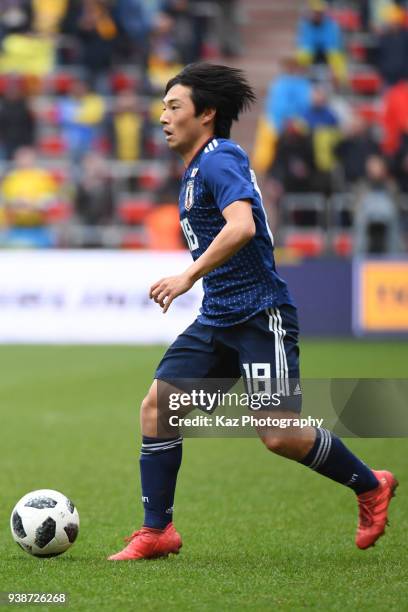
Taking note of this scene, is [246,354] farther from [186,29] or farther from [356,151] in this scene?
[186,29]

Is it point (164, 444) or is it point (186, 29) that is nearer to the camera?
point (164, 444)

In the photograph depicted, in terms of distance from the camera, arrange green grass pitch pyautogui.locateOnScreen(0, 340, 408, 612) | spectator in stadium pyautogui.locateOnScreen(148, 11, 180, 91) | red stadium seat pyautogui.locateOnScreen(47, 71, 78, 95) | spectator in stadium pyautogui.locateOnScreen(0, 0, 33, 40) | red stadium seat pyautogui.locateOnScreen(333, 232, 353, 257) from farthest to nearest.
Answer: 1. red stadium seat pyautogui.locateOnScreen(47, 71, 78, 95)
2. spectator in stadium pyautogui.locateOnScreen(0, 0, 33, 40)
3. spectator in stadium pyautogui.locateOnScreen(148, 11, 180, 91)
4. red stadium seat pyautogui.locateOnScreen(333, 232, 353, 257)
5. green grass pitch pyautogui.locateOnScreen(0, 340, 408, 612)

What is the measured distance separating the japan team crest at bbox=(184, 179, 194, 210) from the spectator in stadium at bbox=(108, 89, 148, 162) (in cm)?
1378

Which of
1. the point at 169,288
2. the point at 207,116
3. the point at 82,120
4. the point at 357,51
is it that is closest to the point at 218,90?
the point at 207,116

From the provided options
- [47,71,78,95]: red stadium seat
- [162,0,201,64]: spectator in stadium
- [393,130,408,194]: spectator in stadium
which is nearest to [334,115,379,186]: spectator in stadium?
[393,130,408,194]: spectator in stadium

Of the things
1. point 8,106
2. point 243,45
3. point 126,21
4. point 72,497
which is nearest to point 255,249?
point 72,497

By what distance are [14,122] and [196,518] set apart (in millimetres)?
13370

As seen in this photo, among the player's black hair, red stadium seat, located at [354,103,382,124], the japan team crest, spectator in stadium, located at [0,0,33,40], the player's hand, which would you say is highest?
spectator in stadium, located at [0,0,33,40]

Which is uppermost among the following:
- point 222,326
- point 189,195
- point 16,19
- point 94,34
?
point 16,19

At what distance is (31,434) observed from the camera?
9.34 m

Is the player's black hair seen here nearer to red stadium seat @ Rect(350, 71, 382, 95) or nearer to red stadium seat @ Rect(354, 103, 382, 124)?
red stadium seat @ Rect(354, 103, 382, 124)

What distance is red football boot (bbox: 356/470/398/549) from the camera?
5203 mm

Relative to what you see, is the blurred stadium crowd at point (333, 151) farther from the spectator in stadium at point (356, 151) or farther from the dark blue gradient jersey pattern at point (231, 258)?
the dark blue gradient jersey pattern at point (231, 258)

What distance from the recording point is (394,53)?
20.1m
